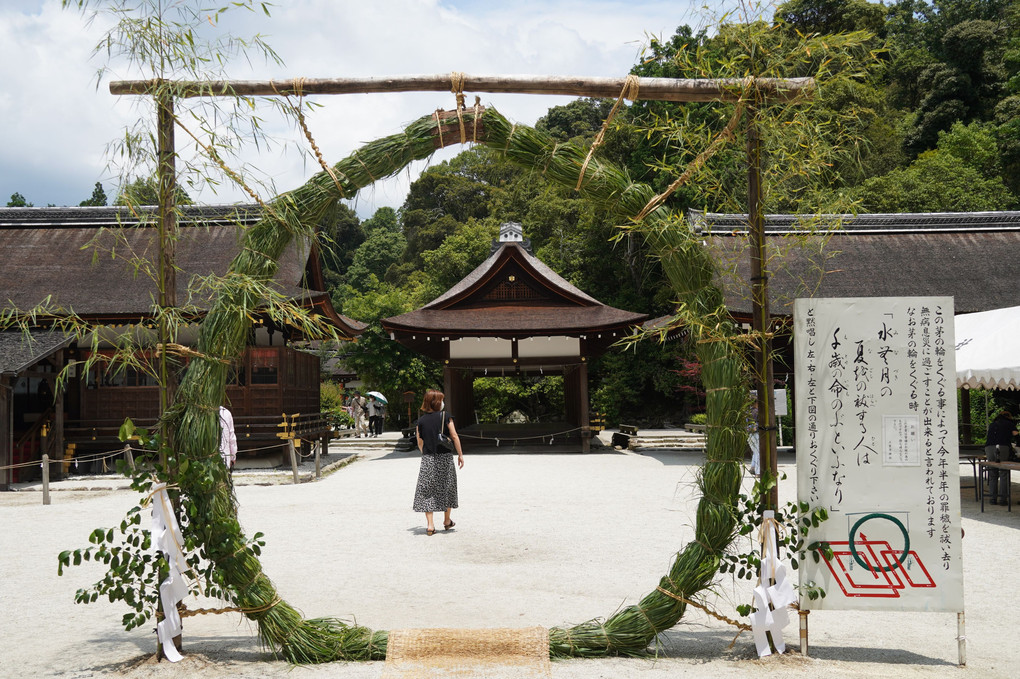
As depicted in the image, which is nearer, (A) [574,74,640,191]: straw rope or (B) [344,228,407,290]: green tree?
(A) [574,74,640,191]: straw rope

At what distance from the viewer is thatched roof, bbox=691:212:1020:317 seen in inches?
614

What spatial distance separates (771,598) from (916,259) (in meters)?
15.7

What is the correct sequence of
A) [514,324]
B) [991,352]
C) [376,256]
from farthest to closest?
[376,256]
[514,324]
[991,352]

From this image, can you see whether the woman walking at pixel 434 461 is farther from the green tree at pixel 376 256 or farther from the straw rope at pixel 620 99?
the green tree at pixel 376 256

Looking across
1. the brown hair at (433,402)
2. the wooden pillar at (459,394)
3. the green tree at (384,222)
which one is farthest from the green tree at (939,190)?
the green tree at (384,222)

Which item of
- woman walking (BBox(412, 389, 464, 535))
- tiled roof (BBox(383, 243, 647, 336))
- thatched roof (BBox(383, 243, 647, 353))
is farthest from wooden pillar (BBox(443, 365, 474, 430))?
woman walking (BBox(412, 389, 464, 535))

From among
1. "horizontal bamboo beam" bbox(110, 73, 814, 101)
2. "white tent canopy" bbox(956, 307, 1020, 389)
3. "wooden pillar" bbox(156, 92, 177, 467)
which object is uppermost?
"horizontal bamboo beam" bbox(110, 73, 814, 101)

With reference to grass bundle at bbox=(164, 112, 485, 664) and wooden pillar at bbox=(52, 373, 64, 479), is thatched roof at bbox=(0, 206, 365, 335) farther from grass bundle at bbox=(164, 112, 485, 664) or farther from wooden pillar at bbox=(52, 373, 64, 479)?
grass bundle at bbox=(164, 112, 485, 664)

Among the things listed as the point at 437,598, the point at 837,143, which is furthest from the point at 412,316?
the point at 837,143

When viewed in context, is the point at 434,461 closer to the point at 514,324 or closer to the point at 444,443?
the point at 444,443

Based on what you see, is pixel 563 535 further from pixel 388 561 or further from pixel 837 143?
pixel 837 143

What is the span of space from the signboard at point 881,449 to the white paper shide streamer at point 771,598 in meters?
0.13

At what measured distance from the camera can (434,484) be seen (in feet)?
24.0

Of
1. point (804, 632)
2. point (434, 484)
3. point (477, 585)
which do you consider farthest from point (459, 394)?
point (804, 632)
